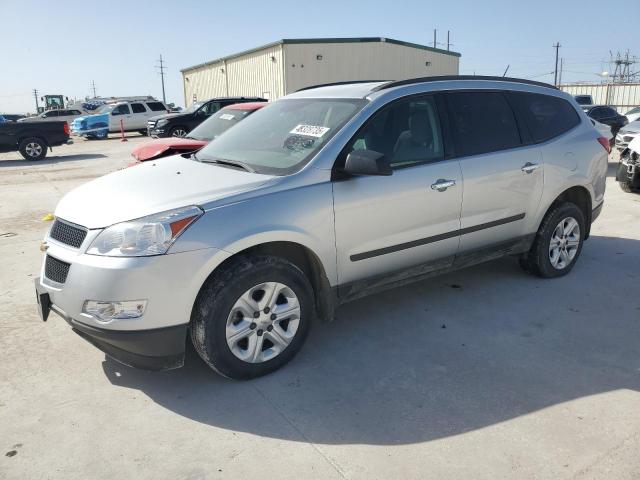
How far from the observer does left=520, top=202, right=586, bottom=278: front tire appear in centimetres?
494

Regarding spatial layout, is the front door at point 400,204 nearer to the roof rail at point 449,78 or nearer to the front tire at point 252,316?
the roof rail at point 449,78

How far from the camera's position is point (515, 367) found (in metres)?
3.55

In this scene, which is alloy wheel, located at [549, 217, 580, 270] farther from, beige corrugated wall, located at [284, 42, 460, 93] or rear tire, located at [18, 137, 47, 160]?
beige corrugated wall, located at [284, 42, 460, 93]

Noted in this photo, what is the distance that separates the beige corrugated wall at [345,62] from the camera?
2938cm

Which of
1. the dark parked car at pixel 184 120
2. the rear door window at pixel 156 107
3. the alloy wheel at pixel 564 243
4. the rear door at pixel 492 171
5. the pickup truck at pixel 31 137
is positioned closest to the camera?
the rear door at pixel 492 171

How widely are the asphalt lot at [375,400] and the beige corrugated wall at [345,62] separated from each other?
25863 millimetres

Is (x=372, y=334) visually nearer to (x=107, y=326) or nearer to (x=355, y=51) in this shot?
(x=107, y=326)

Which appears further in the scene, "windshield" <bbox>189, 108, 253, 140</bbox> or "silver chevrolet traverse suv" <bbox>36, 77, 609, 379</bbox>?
"windshield" <bbox>189, 108, 253, 140</bbox>

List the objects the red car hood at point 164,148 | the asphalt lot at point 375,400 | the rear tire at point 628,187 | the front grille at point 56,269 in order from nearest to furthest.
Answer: the asphalt lot at point 375,400 < the front grille at point 56,269 < the red car hood at point 164,148 < the rear tire at point 628,187

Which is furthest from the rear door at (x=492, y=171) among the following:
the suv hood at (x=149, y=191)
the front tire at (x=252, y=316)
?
the suv hood at (x=149, y=191)

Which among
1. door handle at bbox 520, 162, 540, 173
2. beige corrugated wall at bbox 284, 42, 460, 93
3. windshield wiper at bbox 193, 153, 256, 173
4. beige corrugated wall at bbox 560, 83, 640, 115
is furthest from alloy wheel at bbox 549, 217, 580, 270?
beige corrugated wall at bbox 560, 83, 640, 115

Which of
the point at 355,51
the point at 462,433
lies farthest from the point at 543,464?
the point at 355,51

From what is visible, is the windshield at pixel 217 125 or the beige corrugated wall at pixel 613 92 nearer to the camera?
the windshield at pixel 217 125

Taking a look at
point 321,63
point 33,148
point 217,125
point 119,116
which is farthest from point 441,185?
point 321,63
